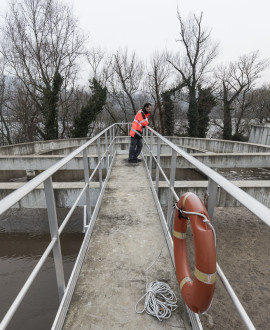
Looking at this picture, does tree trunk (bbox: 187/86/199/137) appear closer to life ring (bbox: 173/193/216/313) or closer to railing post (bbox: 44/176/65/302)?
life ring (bbox: 173/193/216/313)

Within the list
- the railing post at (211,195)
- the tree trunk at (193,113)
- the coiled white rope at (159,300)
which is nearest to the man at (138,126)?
the coiled white rope at (159,300)

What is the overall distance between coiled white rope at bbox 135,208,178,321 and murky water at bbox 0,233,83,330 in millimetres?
2728

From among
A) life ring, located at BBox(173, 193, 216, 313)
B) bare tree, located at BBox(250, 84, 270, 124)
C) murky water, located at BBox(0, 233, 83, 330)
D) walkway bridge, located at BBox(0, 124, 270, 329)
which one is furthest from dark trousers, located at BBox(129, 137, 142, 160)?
bare tree, located at BBox(250, 84, 270, 124)

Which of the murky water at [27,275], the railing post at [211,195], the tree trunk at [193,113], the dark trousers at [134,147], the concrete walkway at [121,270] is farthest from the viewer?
the tree trunk at [193,113]

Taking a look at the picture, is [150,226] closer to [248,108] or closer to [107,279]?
[107,279]

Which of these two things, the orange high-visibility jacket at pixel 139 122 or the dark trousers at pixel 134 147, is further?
the dark trousers at pixel 134 147

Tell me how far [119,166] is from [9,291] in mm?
3954

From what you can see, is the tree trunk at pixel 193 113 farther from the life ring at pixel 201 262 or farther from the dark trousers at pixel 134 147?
the life ring at pixel 201 262

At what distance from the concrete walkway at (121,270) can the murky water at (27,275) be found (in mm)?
2182

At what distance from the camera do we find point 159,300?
182 centimetres

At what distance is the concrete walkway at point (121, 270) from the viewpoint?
1.68m

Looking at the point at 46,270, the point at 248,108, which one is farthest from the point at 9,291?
the point at 248,108

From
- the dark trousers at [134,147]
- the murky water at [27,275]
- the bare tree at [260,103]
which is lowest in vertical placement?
the murky water at [27,275]

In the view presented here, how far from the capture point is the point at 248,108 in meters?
24.2
